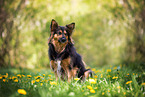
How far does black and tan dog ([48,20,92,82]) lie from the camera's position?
340 cm

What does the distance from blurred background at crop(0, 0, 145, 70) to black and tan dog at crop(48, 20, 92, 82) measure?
7.60 feet

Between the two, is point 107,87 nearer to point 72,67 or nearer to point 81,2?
point 72,67

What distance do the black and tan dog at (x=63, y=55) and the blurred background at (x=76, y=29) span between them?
2.32m

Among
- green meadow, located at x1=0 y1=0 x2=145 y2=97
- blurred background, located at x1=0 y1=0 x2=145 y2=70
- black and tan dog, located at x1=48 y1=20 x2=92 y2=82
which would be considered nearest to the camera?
black and tan dog, located at x1=48 y1=20 x2=92 y2=82

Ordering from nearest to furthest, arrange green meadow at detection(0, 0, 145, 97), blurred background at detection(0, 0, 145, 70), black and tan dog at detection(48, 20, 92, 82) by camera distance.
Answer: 1. black and tan dog at detection(48, 20, 92, 82)
2. green meadow at detection(0, 0, 145, 97)
3. blurred background at detection(0, 0, 145, 70)

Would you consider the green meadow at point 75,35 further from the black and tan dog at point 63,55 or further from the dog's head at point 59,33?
the dog's head at point 59,33

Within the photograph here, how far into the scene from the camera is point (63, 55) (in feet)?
11.3

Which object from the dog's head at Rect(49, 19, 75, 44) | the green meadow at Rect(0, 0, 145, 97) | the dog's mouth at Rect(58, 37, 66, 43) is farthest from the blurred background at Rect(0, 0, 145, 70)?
the dog's mouth at Rect(58, 37, 66, 43)

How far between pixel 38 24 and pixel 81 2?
→ 438 cm

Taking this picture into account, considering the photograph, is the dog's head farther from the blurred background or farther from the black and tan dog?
the blurred background

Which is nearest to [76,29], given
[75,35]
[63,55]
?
[75,35]

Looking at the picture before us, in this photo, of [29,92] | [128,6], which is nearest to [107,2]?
[128,6]

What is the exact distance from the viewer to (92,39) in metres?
13.3

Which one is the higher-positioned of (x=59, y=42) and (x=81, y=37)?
(x=81, y=37)
